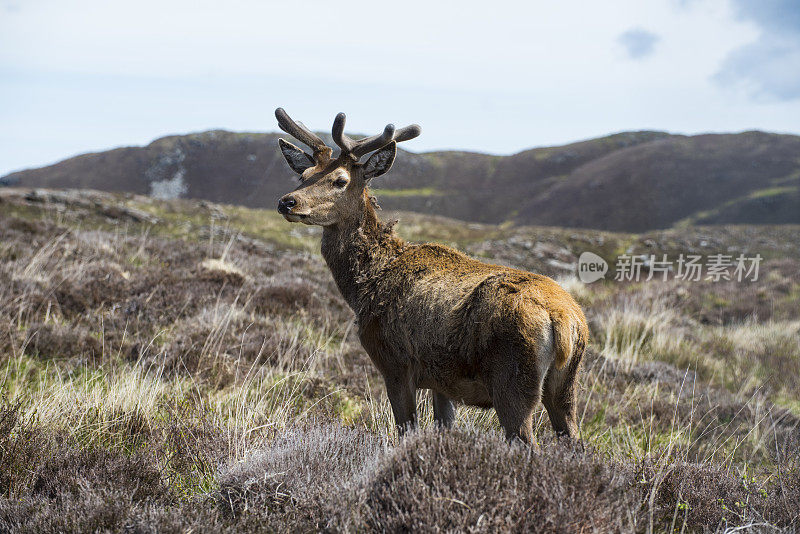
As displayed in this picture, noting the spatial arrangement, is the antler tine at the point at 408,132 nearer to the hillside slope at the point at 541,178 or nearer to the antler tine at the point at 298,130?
the antler tine at the point at 298,130

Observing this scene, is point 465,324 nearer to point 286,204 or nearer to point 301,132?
point 286,204

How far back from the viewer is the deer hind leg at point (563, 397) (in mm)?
2998

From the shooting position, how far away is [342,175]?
3.79 metres

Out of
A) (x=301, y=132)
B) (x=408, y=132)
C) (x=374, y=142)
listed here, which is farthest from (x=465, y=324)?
(x=301, y=132)

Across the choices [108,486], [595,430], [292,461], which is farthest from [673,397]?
[108,486]

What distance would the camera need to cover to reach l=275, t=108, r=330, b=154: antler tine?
13.4 feet

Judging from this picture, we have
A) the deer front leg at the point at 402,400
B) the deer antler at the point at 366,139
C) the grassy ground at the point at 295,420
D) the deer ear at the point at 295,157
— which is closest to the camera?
the grassy ground at the point at 295,420

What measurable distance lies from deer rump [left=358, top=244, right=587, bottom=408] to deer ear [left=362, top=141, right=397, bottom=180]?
0.69 meters

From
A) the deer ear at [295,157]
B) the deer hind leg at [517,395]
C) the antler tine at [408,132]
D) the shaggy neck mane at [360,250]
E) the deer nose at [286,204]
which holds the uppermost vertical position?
the antler tine at [408,132]

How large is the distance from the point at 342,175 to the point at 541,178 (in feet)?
204

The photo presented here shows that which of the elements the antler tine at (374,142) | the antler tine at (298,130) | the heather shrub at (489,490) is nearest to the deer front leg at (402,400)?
the heather shrub at (489,490)

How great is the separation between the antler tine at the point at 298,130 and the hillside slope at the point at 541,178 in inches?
1679

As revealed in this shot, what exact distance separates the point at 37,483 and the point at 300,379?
2530mm

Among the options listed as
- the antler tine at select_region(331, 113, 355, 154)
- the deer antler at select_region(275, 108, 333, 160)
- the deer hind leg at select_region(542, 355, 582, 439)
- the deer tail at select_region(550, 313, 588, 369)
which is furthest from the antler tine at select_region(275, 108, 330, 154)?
the deer hind leg at select_region(542, 355, 582, 439)
